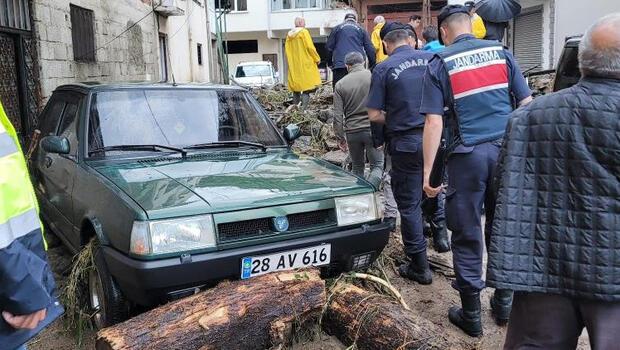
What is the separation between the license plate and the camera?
10.2 ft

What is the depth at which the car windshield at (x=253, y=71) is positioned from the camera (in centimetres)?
2394

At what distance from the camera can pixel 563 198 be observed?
2111mm

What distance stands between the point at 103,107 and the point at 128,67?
335 inches

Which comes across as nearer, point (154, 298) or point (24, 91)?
point (154, 298)

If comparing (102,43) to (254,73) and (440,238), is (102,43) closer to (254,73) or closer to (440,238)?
(440,238)

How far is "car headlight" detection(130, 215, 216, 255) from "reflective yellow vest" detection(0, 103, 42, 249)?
0.97 meters

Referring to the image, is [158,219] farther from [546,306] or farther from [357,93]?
[357,93]

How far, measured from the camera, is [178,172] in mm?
3633

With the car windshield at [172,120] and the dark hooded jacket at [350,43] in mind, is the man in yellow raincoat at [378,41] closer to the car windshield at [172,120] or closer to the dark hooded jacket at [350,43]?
the dark hooded jacket at [350,43]

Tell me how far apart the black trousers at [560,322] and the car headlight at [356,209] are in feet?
4.34

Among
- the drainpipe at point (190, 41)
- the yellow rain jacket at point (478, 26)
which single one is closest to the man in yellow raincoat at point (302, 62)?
the yellow rain jacket at point (478, 26)

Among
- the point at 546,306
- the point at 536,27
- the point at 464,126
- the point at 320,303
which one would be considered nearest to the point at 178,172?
the point at 320,303

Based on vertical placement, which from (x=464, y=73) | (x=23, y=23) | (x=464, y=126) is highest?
(x=23, y=23)

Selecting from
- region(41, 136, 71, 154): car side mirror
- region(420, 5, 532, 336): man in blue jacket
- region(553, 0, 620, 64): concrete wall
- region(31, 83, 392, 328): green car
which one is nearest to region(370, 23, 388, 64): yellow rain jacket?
region(553, 0, 620, 64): concrete wall
